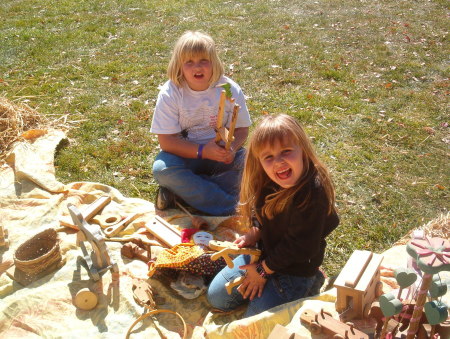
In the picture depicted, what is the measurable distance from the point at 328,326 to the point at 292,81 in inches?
156

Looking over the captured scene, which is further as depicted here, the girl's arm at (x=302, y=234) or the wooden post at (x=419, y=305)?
the girl's arm at (x=302, y=234)

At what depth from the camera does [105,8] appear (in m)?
8.53

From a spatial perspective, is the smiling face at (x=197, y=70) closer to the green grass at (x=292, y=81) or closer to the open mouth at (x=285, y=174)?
the green grass at (x=292, y=81)

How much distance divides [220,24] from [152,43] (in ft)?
4.50

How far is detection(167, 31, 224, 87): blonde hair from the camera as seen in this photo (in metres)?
3.15

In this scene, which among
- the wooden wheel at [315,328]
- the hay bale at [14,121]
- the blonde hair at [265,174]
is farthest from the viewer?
the hay bale at [14,121]

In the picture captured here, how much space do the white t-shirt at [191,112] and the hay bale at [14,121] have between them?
1657 mm

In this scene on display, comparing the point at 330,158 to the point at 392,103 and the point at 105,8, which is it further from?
the point at 105,8

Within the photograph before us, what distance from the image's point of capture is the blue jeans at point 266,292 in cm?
242

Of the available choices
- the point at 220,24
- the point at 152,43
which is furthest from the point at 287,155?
the point at 220,24

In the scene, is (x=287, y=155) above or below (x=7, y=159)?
above

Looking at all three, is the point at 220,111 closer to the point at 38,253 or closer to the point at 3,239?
the point at 38,253

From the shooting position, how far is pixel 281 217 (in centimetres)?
235

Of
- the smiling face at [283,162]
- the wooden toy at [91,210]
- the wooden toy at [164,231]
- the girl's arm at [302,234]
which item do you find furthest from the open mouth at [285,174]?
the wooden toy at [91,210]
